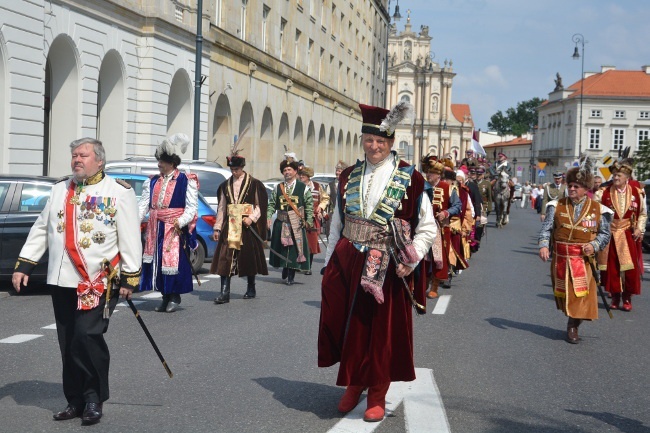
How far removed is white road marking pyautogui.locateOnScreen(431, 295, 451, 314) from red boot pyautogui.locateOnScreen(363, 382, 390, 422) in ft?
18.7

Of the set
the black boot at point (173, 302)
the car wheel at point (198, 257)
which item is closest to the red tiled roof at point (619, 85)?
the car wheel at point (198, 257)

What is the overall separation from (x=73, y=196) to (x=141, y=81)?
23147mm

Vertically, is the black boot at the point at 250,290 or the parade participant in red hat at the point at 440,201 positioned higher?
the parade participant in red hat at the point at 440,201

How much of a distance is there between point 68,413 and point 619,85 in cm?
11675

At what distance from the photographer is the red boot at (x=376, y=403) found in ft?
20.6

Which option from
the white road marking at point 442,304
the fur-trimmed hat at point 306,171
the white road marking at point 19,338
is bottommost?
the white road marking at point 19,338

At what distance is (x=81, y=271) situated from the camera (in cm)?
620

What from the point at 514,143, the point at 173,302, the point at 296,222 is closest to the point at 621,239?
the point at 296,222

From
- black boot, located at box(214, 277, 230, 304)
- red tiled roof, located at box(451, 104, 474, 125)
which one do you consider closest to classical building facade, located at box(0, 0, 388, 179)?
black boot, located at box(214, 277, 230, 304)

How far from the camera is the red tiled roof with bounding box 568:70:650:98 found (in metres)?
115

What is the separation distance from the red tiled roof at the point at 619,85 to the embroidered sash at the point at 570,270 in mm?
108868

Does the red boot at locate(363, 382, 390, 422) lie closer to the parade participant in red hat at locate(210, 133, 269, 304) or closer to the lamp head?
the parade participant in red hat at locate(210, 133, 269, 304)

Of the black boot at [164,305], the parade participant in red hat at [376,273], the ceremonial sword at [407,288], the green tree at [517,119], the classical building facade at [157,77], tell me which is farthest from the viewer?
the green tree at [517,119]

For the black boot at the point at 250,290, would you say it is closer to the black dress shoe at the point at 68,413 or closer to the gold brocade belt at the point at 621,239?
the gold brocade belt at the point at 621,239
